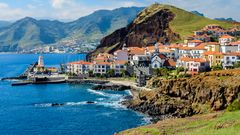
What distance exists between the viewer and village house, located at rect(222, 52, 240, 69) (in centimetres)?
10888

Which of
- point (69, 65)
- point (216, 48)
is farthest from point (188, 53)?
point (69, 65)

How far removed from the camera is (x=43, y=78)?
144 metres

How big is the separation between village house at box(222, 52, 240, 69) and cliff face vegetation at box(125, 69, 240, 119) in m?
27.9

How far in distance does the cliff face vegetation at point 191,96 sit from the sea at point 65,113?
4.27 metres

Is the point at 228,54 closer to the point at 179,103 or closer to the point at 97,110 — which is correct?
the point at 179,103

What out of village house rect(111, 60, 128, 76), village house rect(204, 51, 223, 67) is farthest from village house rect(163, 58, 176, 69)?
village house rect(111, 60, 128, 76)

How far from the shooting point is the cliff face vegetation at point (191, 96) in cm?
7250

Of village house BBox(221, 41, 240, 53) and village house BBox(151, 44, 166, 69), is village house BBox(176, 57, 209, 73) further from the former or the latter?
village house BBox(151, 44, 166, 69)

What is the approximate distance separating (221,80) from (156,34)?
117 m

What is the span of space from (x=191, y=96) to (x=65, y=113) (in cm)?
2468

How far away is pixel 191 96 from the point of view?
79.1 m

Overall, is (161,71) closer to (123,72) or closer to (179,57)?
(179,57)

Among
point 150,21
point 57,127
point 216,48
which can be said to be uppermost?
point 150,21

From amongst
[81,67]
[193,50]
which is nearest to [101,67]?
[81,67]
